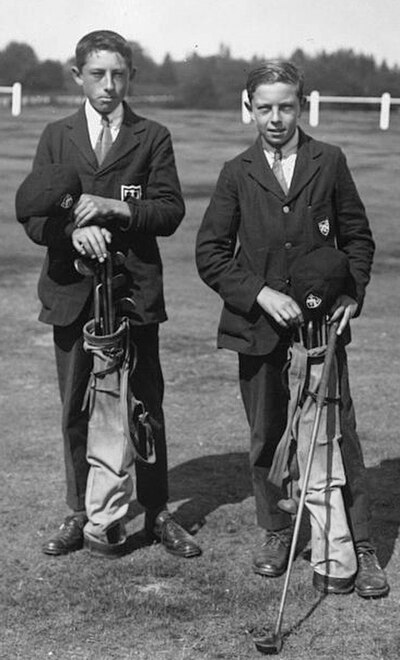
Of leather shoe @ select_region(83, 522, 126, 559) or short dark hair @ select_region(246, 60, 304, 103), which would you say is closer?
short dark hair @ select_region(246, 60, 304, 103)

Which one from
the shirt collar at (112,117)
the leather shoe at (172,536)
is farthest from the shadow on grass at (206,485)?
the shirt collar at (112,117)

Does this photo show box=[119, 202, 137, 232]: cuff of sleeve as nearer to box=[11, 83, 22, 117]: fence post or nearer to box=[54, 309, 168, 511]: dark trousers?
box=[54, 309, 168, 511]: dark trousers

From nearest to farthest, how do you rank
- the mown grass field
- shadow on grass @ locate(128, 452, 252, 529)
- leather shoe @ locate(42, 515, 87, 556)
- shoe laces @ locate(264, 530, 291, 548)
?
the mown grass field, shoe laces @ locate(264, 530, 291, 548), leather shoe @ locate(42, 515, 87, 556), shadow on grass @ locate(128, 452, 252, 529)

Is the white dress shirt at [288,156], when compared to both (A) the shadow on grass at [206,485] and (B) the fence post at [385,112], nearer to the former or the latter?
(A) the shadow on grass at [206,485]

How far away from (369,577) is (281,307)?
100 centimetres

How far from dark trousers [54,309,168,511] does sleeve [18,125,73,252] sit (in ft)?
0.96

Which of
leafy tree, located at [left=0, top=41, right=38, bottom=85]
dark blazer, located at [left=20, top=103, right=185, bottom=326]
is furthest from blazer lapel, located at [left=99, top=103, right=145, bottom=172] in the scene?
leafy tree, located at [left=0, top=41, right=38, bottom=85]

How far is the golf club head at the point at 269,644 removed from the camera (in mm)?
4035

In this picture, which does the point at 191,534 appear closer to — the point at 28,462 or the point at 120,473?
the point at 120,473

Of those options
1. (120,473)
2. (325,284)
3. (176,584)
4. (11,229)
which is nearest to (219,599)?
(176,584)

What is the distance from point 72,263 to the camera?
15.6 ft

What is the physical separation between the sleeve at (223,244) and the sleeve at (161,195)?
172 mm

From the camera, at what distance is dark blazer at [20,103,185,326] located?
15.4 feet

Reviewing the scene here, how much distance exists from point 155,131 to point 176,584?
165 cm
